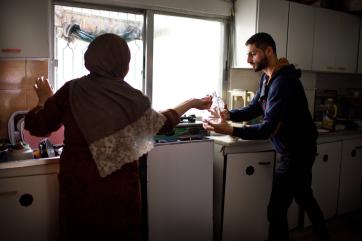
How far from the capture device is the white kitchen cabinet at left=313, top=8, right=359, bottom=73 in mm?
3035

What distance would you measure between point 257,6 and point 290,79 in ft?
2.99

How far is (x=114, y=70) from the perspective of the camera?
1.40 meters

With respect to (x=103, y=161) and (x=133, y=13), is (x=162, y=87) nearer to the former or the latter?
(x=133, y=13)

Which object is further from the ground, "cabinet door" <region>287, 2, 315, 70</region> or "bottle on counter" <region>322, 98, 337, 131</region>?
"cabinet door" <region>287, 2, 315, 70</region>

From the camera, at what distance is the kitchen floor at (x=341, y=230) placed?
2.62 meters

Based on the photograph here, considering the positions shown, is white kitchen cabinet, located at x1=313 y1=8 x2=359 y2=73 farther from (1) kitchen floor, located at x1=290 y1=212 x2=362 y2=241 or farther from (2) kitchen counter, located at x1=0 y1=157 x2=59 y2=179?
(2) kitchen counter, located at x1=0 y1=157 x2=59 y2=179

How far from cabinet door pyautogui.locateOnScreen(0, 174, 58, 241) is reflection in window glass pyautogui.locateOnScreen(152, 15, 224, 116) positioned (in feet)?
3.97

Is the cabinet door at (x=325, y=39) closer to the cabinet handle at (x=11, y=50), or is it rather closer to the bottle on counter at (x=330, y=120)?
the bottle on counter at (x=330, y=120)

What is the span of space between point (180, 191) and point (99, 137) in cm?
91

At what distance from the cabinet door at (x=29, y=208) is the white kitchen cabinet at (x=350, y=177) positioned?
7.96 feet

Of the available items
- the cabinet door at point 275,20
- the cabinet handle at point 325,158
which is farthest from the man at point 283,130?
the cabinet handle at point 325,158

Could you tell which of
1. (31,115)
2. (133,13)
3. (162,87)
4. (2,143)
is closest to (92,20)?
(133,13)

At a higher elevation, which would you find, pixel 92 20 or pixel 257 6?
pixel 257 6

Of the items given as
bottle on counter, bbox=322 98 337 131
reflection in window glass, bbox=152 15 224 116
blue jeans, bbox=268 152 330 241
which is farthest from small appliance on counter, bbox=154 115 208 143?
bottle on counter, bbox=322 98 337 131
